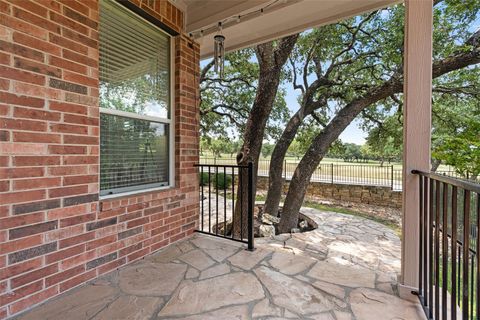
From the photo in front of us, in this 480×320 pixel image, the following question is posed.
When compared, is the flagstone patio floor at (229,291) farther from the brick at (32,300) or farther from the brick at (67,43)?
the brick at (67,43)

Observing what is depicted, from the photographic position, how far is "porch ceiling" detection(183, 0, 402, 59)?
2271 millimetres

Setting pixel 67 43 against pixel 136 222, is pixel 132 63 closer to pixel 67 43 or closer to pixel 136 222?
pixel 67 43

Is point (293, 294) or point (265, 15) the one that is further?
point (265, 15)

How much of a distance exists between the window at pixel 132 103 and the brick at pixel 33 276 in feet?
2.01

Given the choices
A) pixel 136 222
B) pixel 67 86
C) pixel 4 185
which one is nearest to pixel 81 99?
pixel 67 86

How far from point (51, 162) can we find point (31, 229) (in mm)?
415

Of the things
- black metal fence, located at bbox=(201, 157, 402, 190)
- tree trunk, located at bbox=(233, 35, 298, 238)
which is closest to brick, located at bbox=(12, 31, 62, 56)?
tree trunk, located at bbox=(233, 35, 298, 238)

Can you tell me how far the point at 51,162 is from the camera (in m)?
1.55

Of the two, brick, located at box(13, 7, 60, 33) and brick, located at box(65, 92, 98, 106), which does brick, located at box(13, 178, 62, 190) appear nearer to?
brick, located at box(65, 92, 98, 106)

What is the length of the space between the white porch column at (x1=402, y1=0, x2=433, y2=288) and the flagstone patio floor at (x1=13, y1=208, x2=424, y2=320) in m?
0.35

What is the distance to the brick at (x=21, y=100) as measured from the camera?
4.40 ft

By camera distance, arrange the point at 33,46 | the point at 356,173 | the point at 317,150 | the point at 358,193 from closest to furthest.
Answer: the point at 33,46, the point at 317,150, the point at 358,193, the point at 356,173

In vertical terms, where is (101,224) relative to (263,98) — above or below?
below

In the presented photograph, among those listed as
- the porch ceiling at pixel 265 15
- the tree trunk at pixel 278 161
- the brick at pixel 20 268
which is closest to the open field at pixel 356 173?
the tree trunk at pixel 278 161
